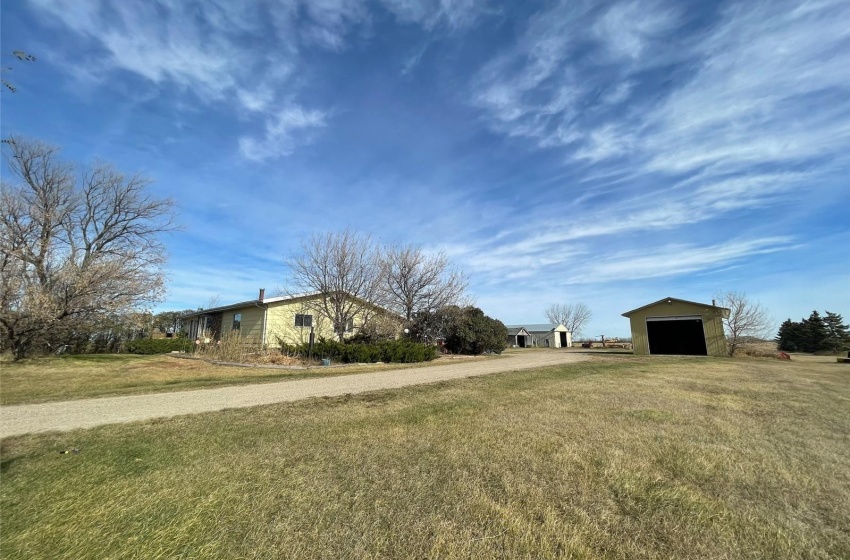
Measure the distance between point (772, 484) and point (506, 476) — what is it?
7.16 ft

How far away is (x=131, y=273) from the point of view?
16469 millimetres

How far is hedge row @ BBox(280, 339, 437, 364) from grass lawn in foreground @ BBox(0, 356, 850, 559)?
10696 millimetres

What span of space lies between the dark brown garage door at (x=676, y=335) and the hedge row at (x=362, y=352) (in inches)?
690

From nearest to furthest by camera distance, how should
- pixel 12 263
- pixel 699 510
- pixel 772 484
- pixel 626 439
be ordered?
pixel 699 510 < pixel 772 484 < pixel 626 439 < pixel 12 263

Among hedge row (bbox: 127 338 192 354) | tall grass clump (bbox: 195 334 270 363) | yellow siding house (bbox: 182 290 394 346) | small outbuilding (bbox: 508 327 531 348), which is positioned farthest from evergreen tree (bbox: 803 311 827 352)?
hedge row (bbox: 127 338 192 354)

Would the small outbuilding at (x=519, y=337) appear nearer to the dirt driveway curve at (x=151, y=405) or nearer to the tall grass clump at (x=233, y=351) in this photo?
the tall grass clump at (x=233, y=351)

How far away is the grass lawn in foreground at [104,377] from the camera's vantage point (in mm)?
8383

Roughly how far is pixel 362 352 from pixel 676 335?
81.1 feet

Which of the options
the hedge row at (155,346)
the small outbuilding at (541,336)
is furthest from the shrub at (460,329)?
the small outbuilding at (541,336)

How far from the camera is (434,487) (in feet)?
9.87

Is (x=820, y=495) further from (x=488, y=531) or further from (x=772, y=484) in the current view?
(x=488, y=531)

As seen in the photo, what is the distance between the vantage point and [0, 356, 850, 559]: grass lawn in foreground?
2.25 metres

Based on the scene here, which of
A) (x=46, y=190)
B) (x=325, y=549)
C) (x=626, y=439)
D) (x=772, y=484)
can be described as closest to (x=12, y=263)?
(x=46, y=190)

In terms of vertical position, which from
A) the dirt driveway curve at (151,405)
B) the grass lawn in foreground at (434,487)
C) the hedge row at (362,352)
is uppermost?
the hedge row at (362,352)
